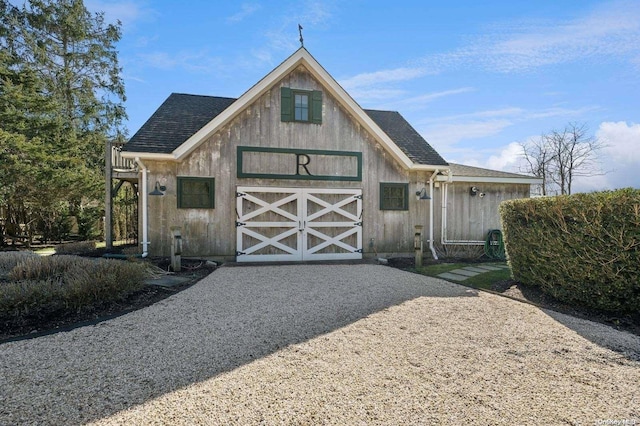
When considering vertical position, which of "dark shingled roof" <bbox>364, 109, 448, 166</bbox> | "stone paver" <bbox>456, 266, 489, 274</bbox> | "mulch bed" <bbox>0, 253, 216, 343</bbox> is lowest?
"stone paver" <bbox>456, 266, 489, 274</bbox>

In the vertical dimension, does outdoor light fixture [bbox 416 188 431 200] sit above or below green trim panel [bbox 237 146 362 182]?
below

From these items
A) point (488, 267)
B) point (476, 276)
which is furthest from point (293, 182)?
point (488, 267)

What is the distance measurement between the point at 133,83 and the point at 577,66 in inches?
970

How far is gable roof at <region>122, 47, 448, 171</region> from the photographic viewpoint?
909 centimetres

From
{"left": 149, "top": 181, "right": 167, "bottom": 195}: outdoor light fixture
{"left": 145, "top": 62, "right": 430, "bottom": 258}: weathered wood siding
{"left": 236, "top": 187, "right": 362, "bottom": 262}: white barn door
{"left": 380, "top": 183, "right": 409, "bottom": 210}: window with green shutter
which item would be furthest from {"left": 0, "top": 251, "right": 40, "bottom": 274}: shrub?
{"left": 380, "top": 183, "right": 409, "bottom": 210}: window with green shutter

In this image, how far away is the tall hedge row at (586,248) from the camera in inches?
182

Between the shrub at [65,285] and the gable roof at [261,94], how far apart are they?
3.59 metres

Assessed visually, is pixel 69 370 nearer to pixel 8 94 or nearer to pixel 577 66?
pixel 577 66

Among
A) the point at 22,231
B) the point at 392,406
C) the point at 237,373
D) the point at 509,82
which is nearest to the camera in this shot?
the point at 392,406

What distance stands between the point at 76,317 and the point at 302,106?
25.6ft

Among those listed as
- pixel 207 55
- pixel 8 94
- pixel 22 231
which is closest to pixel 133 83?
pixel 8 94

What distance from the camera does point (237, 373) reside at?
310cm

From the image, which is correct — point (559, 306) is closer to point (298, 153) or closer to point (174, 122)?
point (298, 153)

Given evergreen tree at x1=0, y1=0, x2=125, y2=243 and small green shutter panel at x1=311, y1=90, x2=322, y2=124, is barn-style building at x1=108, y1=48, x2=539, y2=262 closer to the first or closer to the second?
small green shutter panel at x1=311, y1=90, x2=322, y2=124
